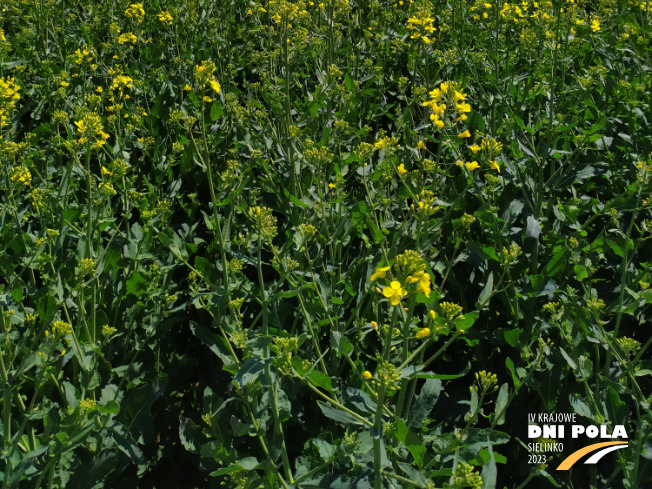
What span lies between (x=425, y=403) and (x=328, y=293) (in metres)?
0.60

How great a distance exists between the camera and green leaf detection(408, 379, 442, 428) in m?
2.11

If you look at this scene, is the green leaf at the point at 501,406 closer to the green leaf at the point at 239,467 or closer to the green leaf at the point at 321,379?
the green leaf at the point at 321,379

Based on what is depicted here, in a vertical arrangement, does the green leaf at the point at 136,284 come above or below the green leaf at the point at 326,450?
above

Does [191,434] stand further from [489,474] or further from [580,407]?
[580,407]

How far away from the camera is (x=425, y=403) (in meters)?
2.14

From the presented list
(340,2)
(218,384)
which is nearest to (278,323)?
(218,384)

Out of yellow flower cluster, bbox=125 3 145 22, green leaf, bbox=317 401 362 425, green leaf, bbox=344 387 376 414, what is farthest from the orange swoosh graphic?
yellow flower cluster, bbox=125 3 145 22

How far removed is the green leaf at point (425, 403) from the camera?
6.92 ft

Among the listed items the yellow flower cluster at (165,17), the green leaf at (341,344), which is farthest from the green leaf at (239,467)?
the yellow flower cluster at (165,17)

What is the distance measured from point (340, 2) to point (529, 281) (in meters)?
2.08

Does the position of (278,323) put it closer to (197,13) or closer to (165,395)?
(165,395)

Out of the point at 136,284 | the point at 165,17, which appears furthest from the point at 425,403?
the point at 165,17

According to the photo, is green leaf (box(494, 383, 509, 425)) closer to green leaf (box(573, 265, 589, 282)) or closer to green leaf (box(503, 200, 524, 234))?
green leaf (box(573, 265, 589, 282))

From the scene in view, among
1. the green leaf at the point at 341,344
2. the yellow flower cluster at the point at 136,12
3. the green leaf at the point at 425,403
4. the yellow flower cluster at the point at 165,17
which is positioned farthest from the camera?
the yellow flower cluster at the point at 136,12
